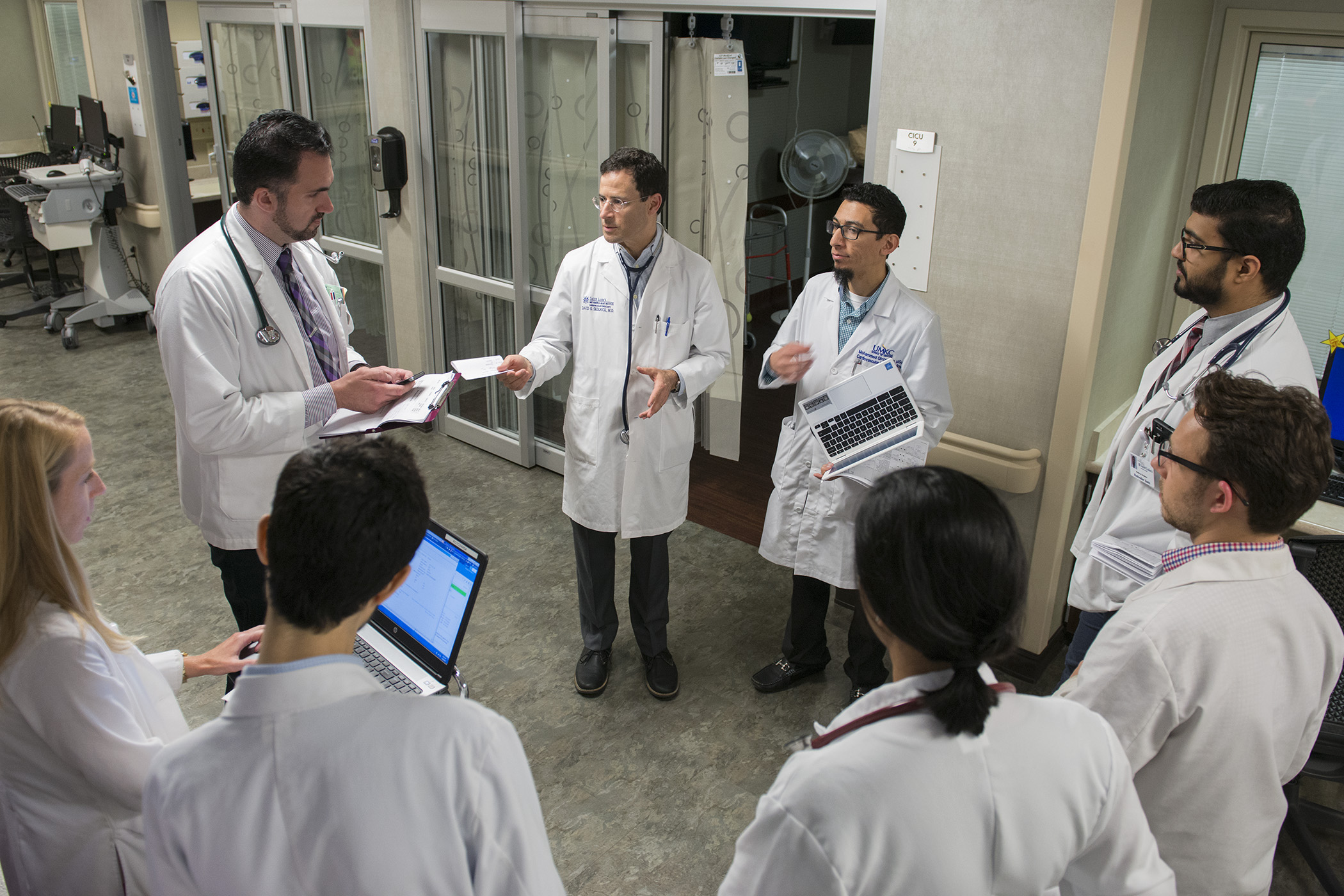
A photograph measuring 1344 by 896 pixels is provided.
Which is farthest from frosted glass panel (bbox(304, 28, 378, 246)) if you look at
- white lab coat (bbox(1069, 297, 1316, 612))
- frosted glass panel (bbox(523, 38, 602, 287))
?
white lab coat (bbox(1069, 297, 1316, 612))

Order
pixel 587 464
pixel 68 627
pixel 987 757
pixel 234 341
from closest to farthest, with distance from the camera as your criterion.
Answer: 1. pixel 987 757
2. pixel 68 627
3. pixel 234 341
4. pixel 587 464

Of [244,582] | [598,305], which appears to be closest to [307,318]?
[244,582]

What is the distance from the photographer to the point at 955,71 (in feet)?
9.24

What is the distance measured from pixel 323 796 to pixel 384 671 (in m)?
0.94

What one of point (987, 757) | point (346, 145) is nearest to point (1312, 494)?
point (987, 757)

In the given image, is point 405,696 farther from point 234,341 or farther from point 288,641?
point 234,341

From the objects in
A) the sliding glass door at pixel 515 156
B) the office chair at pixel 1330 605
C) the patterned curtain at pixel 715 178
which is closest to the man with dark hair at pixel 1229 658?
the office chair at pixel 1330 605

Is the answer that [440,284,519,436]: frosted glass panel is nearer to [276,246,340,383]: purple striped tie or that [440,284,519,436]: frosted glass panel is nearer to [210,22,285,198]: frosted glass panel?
[210,22,285,198]: frosted glass panel

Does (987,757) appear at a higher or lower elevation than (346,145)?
lower

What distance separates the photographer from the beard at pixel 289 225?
2.39 metres

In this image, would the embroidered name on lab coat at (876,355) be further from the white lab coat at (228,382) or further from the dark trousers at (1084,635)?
the white lab coat at (228,382)

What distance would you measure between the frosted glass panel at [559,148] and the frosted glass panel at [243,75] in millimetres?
1777

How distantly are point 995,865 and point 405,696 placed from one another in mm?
706

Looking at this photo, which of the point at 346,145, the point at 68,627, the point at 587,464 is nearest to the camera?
the point at 68,627
